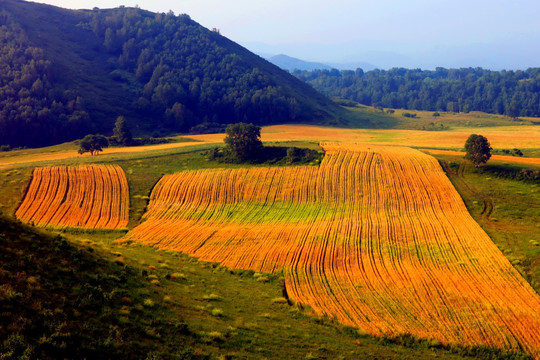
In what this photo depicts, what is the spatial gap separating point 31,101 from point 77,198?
260 feet

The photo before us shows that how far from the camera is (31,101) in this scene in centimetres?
12000

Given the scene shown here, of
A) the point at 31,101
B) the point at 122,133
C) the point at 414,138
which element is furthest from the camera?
the point at 31,101

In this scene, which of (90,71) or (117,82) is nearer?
(90,71)

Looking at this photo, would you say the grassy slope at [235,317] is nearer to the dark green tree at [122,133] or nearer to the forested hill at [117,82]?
the dark green tree at [122,133]

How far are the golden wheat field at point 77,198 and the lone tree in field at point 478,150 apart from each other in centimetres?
5472

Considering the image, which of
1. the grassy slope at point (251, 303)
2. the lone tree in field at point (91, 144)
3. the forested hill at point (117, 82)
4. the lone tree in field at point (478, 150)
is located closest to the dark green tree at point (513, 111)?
the forested hill at point (117, 82)

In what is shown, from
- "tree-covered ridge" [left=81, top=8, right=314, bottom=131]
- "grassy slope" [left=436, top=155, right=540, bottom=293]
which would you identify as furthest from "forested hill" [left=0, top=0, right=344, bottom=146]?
"grassy slope" [left=436, top=155, right=540, bottom=293]

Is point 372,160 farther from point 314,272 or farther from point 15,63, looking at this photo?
point 15,63

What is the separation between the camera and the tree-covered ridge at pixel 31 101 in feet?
376

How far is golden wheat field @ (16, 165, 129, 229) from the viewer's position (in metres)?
51.1

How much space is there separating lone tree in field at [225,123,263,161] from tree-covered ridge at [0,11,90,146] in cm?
6870

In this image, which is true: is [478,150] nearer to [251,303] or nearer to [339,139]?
[339,139]

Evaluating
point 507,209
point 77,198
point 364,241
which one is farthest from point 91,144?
point 507,209

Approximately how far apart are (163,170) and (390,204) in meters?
39.2
